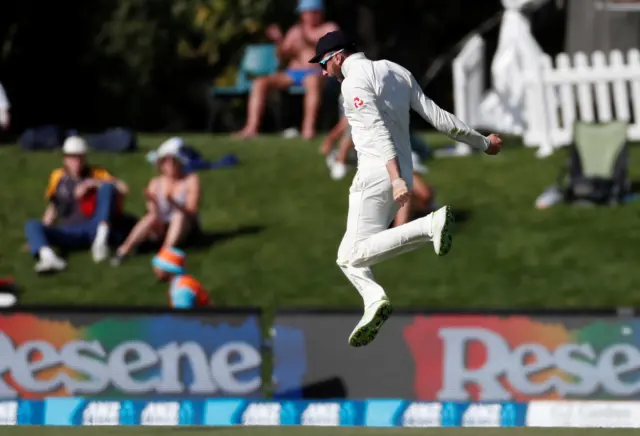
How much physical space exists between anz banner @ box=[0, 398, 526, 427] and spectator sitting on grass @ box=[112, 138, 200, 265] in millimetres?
3255

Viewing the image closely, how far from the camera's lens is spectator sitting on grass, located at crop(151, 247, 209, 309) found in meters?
11.8

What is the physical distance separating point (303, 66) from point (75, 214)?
4.55m

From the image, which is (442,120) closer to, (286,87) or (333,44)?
(333,44)

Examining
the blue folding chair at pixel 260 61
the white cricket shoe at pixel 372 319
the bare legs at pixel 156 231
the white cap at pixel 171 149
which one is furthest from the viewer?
the blue folding chair at pixel 260 61

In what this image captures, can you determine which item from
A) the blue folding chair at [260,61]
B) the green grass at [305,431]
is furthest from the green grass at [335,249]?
the green grass at [305,431]

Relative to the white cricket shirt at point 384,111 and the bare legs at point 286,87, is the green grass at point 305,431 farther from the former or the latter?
the bare legs at point 286,87

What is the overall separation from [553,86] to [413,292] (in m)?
5.01

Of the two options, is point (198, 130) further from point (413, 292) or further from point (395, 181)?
point (395, 181)

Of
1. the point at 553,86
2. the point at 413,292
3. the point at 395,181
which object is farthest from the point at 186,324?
the point at 553,86

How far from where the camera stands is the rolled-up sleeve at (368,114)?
812 cm

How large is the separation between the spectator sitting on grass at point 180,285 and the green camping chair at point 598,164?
4.66m

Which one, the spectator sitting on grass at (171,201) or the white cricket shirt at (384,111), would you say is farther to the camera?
the spectator sitting on grass at (171,201)

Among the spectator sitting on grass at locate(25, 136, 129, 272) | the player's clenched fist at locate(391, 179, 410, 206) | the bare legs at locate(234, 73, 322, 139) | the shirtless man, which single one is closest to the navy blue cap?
the player's clenched fist at locate(391, 179, 410, 206)

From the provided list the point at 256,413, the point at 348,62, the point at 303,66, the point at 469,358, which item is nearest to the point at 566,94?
the point at 303,66
